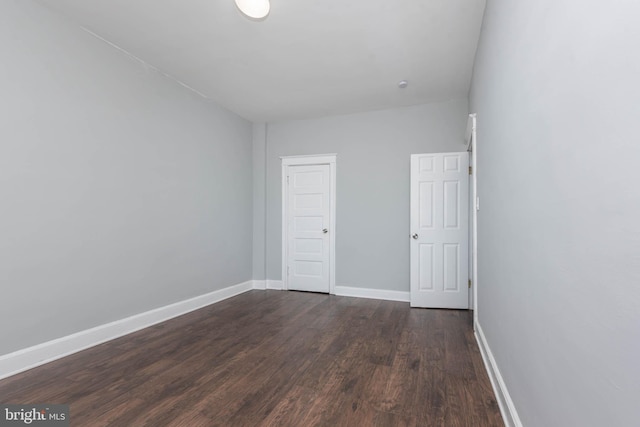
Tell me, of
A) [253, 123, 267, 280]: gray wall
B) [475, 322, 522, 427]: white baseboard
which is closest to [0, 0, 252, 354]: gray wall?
[253, 123, 267, 280]: gray wall

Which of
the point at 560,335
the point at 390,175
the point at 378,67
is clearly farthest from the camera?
the point at 390,175

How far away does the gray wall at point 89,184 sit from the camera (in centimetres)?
231

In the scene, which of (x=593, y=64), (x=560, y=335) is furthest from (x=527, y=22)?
(x=560, y=335)

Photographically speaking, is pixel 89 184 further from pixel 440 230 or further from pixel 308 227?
pixel 440 230

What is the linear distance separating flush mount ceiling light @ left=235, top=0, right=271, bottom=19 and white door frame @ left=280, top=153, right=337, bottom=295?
265 centimetres

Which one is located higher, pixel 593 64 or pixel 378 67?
pixel 378 67

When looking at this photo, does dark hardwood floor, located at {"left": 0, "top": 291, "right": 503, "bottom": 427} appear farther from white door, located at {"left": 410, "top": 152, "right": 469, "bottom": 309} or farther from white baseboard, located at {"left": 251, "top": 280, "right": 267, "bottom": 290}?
white baseboard, located at {"left": 251, "top": 280, "right": 267, "bottom": 290}

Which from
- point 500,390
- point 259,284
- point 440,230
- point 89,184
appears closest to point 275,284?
point 259,284

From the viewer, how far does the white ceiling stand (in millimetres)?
2508

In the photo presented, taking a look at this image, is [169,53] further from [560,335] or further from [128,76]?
[560,335]

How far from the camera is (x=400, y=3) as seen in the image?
2.43 metres

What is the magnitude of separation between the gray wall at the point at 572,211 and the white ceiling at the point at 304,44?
1.13m

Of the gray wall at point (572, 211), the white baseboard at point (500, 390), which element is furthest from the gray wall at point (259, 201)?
the gray wall at point (572, 211)

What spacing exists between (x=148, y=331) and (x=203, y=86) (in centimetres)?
292
